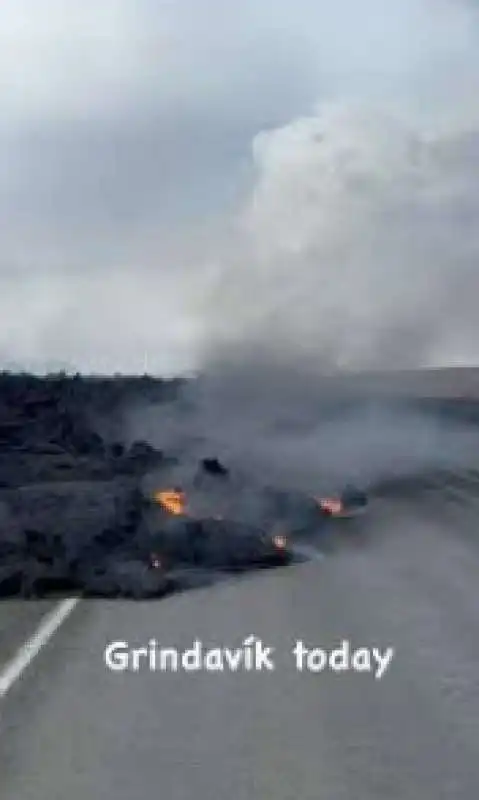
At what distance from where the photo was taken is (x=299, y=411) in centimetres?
4350

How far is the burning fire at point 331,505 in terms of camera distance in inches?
904

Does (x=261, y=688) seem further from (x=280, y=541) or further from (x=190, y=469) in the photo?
(x=190, y=469)

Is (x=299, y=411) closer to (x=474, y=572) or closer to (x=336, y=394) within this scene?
(x=336, y=394)

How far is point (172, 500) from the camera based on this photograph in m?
19.9

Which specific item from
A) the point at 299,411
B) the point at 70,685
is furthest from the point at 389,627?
the point at 299,411

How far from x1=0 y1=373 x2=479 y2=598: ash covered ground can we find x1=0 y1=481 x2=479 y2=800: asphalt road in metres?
2.16

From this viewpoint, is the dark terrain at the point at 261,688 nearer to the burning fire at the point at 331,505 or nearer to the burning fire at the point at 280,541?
the burning fire at the point at 280,541

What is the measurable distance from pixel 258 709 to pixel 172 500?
36.7 ft

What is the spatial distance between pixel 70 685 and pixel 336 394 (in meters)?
35.7

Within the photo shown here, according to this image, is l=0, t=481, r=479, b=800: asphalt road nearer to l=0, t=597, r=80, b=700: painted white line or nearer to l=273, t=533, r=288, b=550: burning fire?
l=0, t=597, r=80, b=700: painted white line

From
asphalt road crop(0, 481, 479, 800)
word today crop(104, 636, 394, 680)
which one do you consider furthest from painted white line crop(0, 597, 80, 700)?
word today crop(104, 636, 394, 680)

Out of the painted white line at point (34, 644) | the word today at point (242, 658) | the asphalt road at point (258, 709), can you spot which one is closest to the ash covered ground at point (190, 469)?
the painted white line at point (34, 644)

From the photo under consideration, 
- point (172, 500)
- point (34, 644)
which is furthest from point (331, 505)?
point (34, 644)

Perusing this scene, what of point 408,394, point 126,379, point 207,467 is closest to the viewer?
point 207,467
